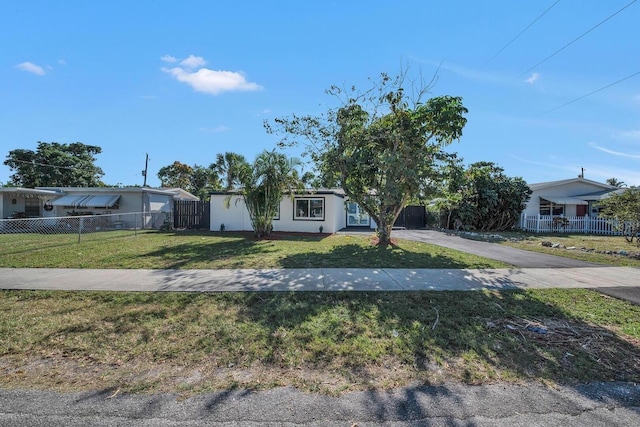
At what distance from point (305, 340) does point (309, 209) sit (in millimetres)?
14271

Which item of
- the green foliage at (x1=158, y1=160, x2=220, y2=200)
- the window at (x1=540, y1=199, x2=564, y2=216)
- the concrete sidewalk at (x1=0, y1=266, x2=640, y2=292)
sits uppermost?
the green foliage at (x1=158, y1=160, x2=220, y2=200)

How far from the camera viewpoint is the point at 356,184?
1190 centimetres

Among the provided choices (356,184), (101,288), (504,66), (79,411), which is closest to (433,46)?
(504,66)

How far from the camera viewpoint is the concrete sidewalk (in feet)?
19.1

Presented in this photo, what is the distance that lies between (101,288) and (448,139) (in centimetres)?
1041

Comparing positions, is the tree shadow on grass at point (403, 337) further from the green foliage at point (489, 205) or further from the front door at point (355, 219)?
the front door at point (355, 219)

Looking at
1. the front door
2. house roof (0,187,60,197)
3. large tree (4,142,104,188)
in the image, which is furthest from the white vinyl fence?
large tree (4,142,104,188)

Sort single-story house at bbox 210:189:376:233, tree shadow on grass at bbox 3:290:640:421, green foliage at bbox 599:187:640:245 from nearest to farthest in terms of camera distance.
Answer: tree shadow on grass at bbox 3:290:640:421
green foliage at bbox 599:187:640:245
single-story house at bbox 210:189:376:233

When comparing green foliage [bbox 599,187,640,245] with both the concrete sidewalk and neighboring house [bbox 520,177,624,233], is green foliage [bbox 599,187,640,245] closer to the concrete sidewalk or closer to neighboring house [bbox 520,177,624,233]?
the concrete sidewalk

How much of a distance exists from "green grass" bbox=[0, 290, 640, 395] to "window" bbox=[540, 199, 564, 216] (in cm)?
2112

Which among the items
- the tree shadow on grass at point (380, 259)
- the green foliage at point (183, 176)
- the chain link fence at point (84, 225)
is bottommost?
the tree shadow on grass at point (380, 259)

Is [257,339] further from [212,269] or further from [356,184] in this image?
[356,184]

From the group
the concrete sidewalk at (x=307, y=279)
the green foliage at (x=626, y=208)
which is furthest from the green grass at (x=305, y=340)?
the green foliage at (x=626, y=208)

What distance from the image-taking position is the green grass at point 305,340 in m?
3.07
